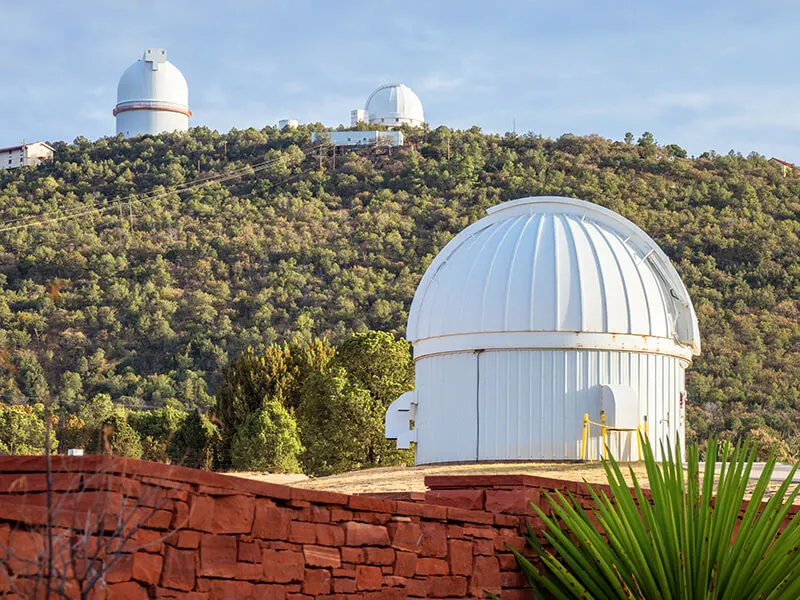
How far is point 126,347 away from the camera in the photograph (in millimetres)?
46938

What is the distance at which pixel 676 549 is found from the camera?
7.79m

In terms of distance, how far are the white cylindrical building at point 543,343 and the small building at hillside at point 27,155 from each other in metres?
54.2

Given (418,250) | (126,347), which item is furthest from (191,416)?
(418,250)

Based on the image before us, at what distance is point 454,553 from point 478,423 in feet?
39.1

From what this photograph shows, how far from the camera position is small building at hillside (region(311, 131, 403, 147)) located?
67.2m

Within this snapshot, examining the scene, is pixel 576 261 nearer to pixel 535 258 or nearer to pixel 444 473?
pixel 535 258

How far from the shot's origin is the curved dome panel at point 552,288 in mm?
19281

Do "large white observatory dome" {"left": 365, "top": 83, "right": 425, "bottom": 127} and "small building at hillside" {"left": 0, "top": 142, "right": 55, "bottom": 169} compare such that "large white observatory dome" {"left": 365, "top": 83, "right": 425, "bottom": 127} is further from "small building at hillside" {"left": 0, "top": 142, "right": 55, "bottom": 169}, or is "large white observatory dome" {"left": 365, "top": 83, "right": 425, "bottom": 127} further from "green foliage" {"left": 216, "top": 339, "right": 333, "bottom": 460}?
"green foliage" {"left": 216, "top": 339, "right": 333, "bottom": 460}

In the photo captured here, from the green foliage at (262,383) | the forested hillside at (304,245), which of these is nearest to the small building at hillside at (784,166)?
the forested hillside at (304,245)

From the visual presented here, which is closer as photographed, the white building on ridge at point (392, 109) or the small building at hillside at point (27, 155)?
the small building at hillside at point (27, 155)

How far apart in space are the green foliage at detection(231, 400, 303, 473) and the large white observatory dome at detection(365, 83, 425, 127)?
42.8 m

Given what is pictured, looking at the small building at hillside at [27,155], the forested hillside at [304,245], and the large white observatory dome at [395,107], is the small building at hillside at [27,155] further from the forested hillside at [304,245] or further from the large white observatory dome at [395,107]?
the large white observatory dome at [395,107]

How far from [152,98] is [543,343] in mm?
61948

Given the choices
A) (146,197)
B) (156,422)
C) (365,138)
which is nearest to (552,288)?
(156,422)
